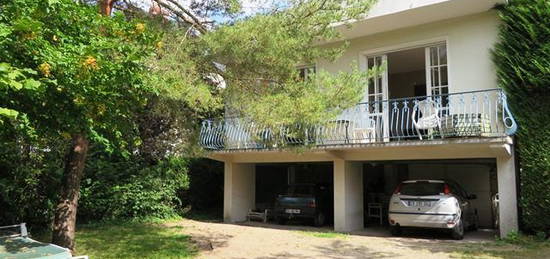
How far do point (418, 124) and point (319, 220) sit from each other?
454 centimetres

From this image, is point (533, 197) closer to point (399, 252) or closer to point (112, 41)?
point (399, 252)

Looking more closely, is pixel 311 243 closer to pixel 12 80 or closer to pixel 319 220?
pixel 319 220

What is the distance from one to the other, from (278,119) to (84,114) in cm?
324

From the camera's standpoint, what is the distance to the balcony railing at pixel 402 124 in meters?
9.35

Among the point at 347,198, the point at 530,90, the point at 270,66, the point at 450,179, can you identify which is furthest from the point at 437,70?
the point at 270,66

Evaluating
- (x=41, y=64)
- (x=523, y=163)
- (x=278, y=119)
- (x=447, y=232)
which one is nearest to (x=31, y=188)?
(x=278, y=119)

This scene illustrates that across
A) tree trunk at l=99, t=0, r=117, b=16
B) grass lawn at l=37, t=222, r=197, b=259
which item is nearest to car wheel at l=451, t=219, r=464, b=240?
grass lawn at l=37, t=222, r=197, b=259

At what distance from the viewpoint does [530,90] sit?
10633 mm

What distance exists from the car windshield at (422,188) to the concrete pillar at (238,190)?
585cm

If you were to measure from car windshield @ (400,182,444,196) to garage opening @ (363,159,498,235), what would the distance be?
7.46ft

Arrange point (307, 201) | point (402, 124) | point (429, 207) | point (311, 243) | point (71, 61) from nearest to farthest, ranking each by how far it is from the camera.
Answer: point (71, 61) < point (311, 243) < point (429, 207) < point (402, 124) < point (307, 201)

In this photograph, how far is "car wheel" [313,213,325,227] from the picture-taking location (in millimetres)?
13664

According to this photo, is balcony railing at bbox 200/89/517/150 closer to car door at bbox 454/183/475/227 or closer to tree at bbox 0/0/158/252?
car door at bbox 454/183/475/227

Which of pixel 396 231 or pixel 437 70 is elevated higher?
pixel 437 70
